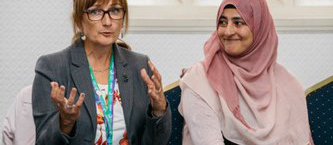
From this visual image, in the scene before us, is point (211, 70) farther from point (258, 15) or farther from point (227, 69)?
point (258, 15)

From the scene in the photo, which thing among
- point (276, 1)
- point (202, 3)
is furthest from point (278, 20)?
point (202, 3)

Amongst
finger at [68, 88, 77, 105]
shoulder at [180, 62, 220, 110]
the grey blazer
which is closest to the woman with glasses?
the grey blazer

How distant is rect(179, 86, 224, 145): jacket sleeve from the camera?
2354 mm

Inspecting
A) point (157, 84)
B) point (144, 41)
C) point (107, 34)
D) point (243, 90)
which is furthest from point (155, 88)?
point (144, 41)

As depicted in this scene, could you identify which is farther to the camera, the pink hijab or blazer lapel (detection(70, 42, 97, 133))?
the pink hijab

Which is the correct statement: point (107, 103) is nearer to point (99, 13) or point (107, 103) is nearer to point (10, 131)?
point (99, 13)

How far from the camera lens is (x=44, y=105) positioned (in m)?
2.12

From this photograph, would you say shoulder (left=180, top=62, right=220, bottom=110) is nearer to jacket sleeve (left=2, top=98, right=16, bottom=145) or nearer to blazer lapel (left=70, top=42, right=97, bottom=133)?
blazer lapel (left=70, top=42, right=97, bottom=133)

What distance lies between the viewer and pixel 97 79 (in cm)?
221

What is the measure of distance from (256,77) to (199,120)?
1.12 ft

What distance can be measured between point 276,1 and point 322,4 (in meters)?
0.25

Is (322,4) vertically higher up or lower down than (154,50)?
higher up

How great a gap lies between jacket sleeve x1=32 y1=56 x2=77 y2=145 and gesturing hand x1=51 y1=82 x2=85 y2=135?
0.04m

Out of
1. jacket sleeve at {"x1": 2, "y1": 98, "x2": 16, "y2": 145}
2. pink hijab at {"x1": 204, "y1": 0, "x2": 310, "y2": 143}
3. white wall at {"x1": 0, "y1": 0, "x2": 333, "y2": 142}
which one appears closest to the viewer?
jacket sleeve at {"x1": 2, "y1": 98, "x2": 16, "y2": 145}
